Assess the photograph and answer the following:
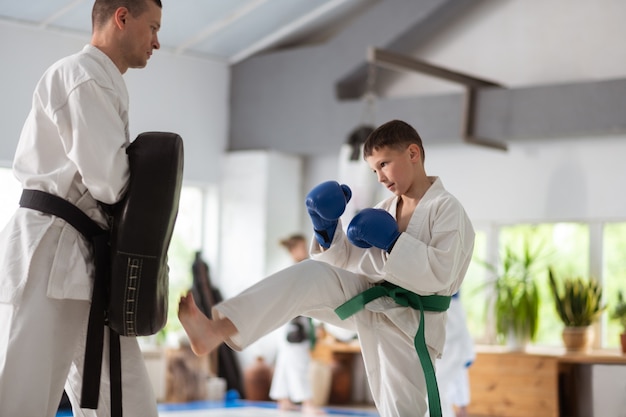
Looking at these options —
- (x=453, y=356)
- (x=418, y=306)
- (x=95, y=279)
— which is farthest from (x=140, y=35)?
(x=453, y=356)

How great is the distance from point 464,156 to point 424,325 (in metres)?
5.32

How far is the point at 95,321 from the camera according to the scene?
2496 mm

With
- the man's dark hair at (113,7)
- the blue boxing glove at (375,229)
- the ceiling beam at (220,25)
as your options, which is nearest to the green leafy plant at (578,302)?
the ceiling beam at (220,25)

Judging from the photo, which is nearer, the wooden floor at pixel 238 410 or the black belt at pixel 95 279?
the black belt at pixel 95 279

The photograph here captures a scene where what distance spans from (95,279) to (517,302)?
212 inches

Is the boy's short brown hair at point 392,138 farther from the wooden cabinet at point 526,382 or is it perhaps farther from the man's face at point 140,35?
the wooden cabinet at point 526,382

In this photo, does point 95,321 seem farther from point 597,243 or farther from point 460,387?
point 597,243

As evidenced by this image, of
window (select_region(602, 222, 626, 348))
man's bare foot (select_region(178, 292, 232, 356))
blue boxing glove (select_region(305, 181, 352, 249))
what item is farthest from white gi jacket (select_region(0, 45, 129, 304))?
window (select_region(602, 222, 626, 348))

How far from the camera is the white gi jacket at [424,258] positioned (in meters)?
2.87

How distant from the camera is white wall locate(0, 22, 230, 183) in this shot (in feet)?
17.7

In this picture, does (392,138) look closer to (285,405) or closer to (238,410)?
(238,410)

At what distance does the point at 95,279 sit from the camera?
249 centimetres

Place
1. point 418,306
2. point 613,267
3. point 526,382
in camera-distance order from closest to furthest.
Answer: point 418,306, point 526,382, point 613,267

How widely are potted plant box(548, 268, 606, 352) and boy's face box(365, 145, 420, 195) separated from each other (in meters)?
4.44
